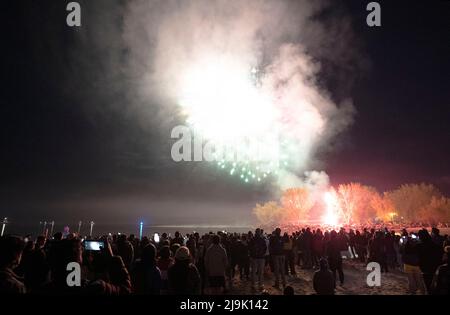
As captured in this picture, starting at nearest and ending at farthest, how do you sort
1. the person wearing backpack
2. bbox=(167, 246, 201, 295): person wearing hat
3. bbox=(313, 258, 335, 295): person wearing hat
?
1. bbox=(167, 246, 201, 295): person wearing hat
2. bbox=(313, 258, 335, 295): person wearing hat
3. the person wearing backpack

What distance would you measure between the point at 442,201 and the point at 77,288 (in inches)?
4312

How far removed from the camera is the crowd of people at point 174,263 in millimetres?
4051

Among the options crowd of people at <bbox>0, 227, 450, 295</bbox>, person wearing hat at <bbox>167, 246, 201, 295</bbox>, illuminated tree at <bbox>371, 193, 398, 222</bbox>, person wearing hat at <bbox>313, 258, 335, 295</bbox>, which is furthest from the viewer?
illuminated tree at <bbox>371, 193, 398, 222</bbox>

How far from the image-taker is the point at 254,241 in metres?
12.7

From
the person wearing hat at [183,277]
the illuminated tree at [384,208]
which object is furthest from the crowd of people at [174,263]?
the illuminated tree at [384,208]

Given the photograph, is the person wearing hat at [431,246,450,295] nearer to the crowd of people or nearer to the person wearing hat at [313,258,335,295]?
the crowd of people

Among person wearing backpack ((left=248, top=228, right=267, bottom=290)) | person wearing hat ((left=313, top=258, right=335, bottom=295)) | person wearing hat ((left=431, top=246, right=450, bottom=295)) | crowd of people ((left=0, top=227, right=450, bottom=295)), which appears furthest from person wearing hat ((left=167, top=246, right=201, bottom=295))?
person wearing backpack ((left=248, top=228, right=267, bottom=290))

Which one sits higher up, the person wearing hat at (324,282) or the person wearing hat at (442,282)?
the person wearing hat at (442,282)

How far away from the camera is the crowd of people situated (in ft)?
13.3

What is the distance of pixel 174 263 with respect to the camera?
616 cm

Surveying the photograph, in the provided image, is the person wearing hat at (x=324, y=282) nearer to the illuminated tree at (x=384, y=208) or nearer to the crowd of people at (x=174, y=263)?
the crowd of people at (x=174, y=263)

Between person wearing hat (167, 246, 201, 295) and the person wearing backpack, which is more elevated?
person wearing hat (167, 246, 201, 295)

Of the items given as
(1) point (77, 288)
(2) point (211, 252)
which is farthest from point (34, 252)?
(2) point (211, 252)

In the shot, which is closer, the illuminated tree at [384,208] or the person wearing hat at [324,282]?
the person wearing hat at [324,282]
